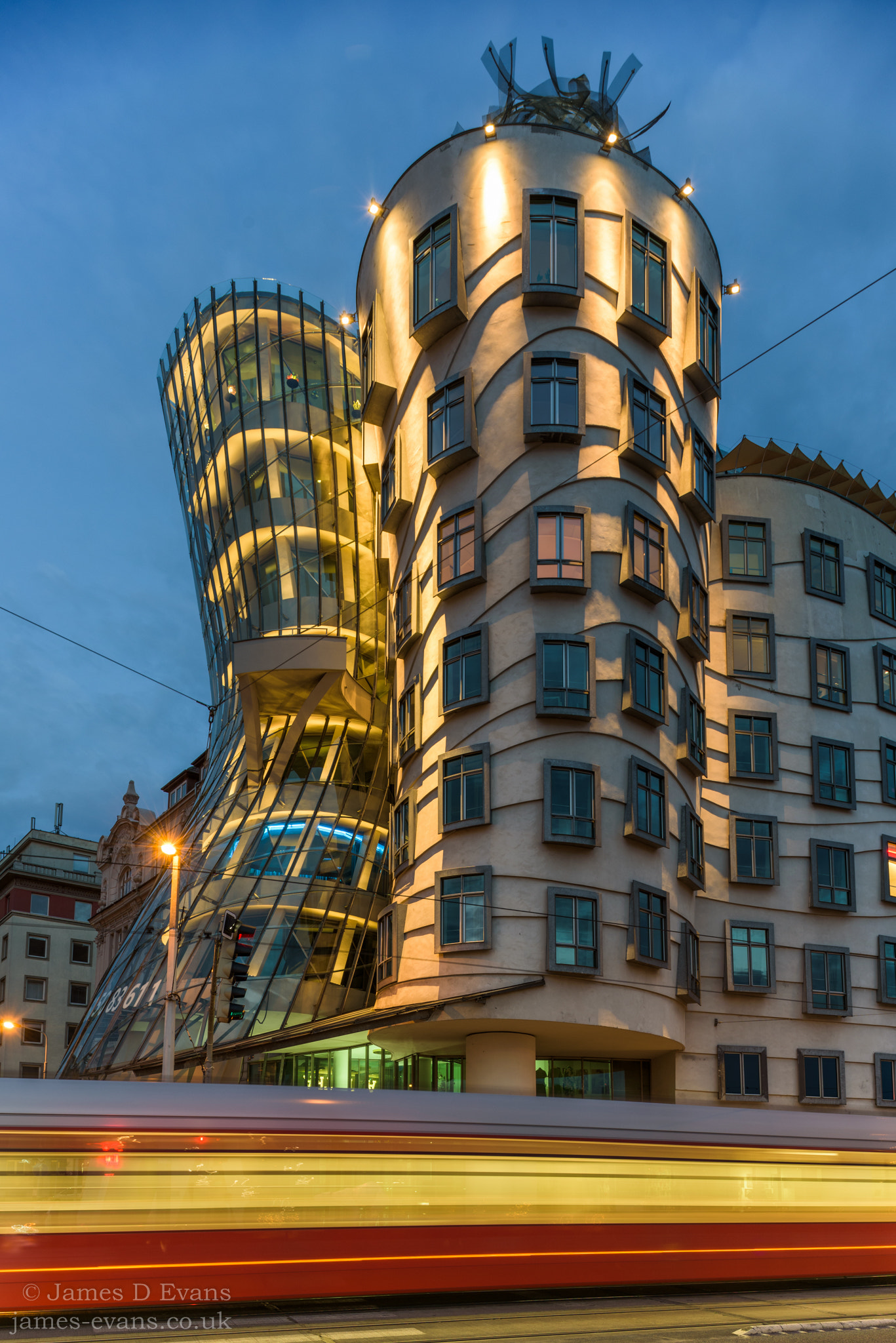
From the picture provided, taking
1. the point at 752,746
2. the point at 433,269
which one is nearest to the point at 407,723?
the point at 752,746

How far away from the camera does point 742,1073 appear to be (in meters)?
38.8

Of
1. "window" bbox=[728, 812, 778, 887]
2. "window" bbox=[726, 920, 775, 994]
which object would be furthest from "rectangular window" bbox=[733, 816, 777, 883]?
"window" bbox=[726, 920, 775, 994]

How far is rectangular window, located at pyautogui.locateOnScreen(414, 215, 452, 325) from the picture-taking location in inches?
1496

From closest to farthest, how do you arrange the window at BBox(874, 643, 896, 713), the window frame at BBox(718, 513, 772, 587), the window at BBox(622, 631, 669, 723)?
the window at BBox(622, 631, 669, 723)
the window frame at BBox(718, 513, 772, 587)
the window at BBox(874, 643, 896, 713)

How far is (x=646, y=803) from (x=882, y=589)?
1786cm

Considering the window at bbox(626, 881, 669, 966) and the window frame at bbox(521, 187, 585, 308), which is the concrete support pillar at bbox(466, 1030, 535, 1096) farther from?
the window frame at bbox(521, 187, 585, 308)

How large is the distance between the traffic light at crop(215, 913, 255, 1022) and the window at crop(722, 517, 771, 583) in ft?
81.9

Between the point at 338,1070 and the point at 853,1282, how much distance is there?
23894mm

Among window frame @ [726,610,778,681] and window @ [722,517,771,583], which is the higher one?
window @ [722,517,771,583]

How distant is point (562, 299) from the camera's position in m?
36.6

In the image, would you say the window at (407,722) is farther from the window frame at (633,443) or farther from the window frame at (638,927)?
the window frame at (633,443)

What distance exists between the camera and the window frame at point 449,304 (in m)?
37.3

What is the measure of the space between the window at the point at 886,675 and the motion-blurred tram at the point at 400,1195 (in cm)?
2777

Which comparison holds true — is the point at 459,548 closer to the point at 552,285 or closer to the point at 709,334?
the point at 552,285
